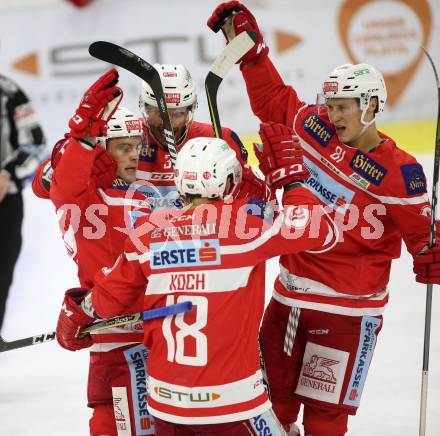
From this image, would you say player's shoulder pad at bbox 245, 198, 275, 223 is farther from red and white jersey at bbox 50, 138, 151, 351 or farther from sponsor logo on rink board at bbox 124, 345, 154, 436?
sponsor logo on rink board at bbox 124, 345, 154, 436

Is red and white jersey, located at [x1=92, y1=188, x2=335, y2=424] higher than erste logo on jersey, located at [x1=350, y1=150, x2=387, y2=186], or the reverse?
erste logo on jersey, located at [x1=350, y1=150, x2=387, y2=186]

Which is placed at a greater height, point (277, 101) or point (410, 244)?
point (277, 101)

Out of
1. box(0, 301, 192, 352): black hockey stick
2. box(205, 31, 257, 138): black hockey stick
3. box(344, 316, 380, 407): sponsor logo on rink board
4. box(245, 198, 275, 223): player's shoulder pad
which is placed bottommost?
box(344, 316, 380, 407): sponsor logo on rink board

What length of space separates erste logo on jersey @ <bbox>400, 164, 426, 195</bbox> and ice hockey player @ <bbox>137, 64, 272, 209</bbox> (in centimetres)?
52

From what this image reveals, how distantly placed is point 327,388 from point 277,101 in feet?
3.73

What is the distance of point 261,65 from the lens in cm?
359

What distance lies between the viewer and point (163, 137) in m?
3.52

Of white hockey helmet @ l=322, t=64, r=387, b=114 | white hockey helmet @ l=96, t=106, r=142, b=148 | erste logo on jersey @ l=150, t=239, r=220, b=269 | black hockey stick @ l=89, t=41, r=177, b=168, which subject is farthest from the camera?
white hockey helmet @ l=322, t=64, r=387, b=114

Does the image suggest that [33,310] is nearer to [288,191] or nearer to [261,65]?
[261,65]

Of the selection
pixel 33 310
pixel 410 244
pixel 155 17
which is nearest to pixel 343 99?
pixel 410 244

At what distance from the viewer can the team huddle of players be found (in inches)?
103

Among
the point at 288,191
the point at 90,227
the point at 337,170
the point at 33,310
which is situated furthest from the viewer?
the point at 33,310

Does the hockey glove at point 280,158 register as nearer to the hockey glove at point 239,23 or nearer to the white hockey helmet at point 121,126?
the white hockey helmet at point 121,126

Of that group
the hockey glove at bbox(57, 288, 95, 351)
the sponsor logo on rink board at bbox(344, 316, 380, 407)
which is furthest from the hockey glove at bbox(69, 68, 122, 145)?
the sponsor logo on rink board at bbox(344, 316, 380, 407)
